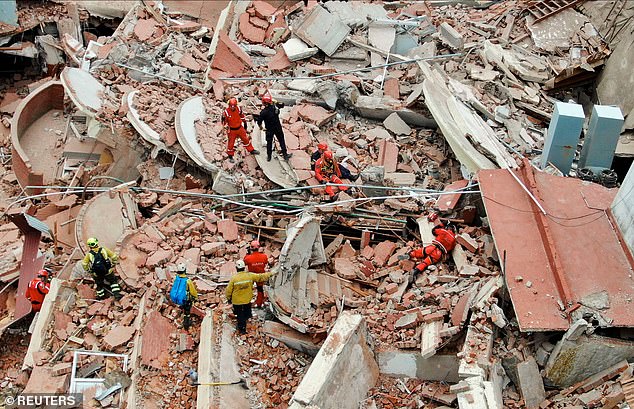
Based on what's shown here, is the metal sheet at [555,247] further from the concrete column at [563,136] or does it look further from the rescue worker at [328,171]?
the rescue worker at [328,171]

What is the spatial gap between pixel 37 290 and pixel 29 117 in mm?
5413

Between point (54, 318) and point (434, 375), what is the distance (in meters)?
4.76

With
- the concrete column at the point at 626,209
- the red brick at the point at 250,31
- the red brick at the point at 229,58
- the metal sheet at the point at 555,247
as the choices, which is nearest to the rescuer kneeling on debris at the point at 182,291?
the metal sheet at the point at 555,247

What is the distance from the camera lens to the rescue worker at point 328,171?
32.6 ft

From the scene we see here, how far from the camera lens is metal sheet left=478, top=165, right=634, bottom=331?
6.94 metres

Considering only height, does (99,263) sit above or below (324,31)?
below

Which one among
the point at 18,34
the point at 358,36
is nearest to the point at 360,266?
the point at 358,36

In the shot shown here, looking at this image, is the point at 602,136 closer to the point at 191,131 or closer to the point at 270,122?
the point at 270,122

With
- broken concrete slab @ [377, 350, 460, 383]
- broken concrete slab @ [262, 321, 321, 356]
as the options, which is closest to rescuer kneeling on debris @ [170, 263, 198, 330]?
broken concrete slab @ [262, 321, 321, 356]

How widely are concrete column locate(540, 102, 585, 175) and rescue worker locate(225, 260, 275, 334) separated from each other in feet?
14.8

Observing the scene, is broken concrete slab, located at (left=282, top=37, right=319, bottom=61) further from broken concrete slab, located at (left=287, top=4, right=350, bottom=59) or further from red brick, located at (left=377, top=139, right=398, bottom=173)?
red brick, located at (left=377, top=139, right=398, bottom=173)

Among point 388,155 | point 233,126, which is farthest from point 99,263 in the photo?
point 388,155

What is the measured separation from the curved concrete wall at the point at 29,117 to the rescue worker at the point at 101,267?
4026mm

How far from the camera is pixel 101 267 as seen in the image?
27.3 ft
